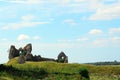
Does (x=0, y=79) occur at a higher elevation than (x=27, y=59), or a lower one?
lower

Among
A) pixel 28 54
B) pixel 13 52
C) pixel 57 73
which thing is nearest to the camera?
pixel 57 73

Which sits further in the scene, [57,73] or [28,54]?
[28,54]

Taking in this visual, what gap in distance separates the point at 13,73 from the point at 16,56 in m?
52.4

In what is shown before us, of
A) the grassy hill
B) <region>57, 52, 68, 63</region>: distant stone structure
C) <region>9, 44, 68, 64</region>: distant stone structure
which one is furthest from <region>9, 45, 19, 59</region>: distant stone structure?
the grassy hill

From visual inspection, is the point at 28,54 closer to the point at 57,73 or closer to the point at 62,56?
the point at 62,56

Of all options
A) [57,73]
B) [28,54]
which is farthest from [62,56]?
[57,73]

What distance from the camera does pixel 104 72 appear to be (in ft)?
274

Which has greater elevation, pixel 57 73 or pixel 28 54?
pixel 28 54

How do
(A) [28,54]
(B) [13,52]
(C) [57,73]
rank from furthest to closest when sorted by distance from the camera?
(B) [13,52] → (A) [28,54] → (C) [57,73]

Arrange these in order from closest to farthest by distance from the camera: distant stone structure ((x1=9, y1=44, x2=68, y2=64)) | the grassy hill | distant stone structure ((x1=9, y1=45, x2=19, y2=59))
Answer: the grassy hill → distant stone structure ((x1=9, y1=44, x2=68, y2=64)) → distant stone structure ((x1=9, y1=45, x2=19, y2=59))

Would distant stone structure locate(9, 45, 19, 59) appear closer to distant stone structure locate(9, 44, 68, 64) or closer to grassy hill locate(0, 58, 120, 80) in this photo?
distant stone structure locate(9, 44, 68, 64)

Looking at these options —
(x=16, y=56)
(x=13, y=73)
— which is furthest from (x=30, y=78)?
(x=16, y=56)

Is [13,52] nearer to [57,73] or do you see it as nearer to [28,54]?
[28,54]

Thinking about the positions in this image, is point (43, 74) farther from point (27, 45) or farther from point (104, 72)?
point (27, 45)
